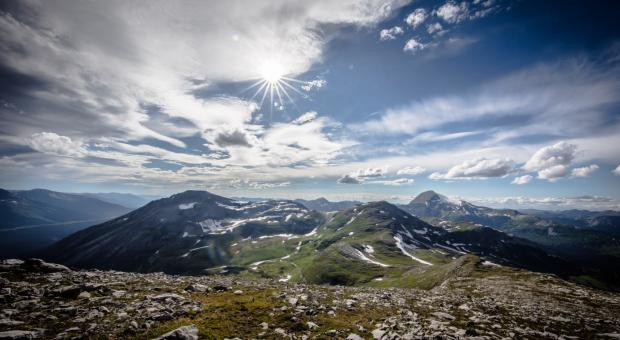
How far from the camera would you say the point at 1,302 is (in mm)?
17281

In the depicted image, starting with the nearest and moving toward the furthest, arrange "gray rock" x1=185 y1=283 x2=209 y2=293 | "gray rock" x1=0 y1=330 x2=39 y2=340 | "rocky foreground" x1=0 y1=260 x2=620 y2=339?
"gray rock" x1=0 y1=330 x2=39 y2=340 < "rocky foreground" x1=0 y1=260 x2=620 y2=339 < "gray rock" x1=185 y1=283 x2=209 y2=293

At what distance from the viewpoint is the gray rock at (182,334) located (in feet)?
42.9

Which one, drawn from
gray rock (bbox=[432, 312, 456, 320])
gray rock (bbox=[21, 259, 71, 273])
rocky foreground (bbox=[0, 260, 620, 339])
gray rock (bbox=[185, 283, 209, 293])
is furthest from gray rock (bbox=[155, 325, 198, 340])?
gray rock (bbox=[21, 259, 71, 273])

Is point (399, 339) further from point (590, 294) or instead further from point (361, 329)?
point (590, 294)

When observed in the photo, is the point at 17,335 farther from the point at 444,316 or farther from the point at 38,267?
the point at 444,316

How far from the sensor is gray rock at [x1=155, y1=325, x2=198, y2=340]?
13.1m

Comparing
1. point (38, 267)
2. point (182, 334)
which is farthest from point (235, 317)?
point (38, 267)

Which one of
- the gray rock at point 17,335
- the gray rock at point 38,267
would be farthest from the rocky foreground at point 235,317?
the gray rock at point 38,267

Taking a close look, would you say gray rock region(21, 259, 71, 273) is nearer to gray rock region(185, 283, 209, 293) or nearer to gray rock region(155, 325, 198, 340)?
gray rock region(185, 283, 209, 293)

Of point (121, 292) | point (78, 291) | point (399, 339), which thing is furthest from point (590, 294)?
point (78, 291)

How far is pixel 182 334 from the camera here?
13.5 meters

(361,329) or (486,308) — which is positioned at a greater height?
(361,329)

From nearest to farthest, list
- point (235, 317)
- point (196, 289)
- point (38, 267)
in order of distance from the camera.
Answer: point (235, 317)
point (196, 289)
point (38, 267)

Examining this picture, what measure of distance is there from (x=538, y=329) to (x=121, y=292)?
34.1m
